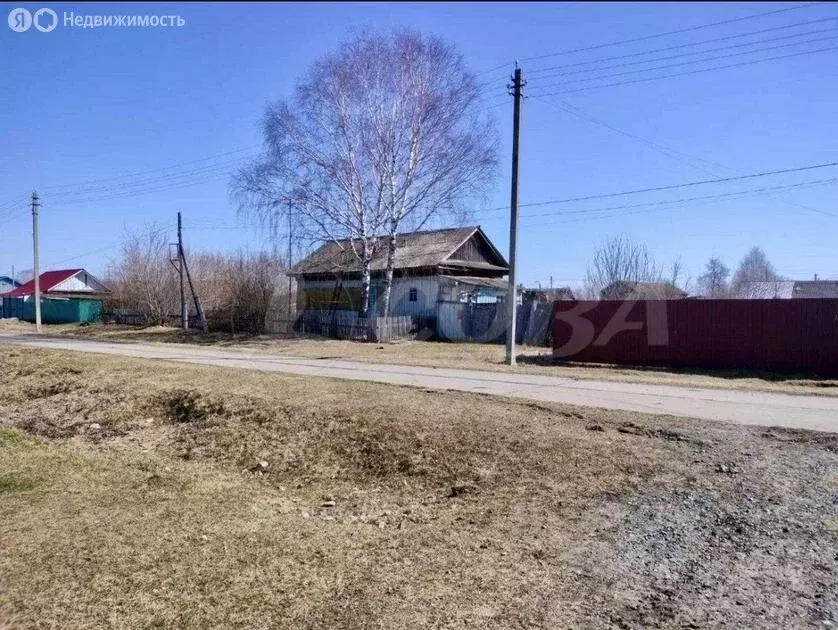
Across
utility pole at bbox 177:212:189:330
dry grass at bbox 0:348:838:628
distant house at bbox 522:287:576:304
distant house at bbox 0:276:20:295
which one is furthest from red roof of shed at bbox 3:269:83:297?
dry grass at bbox 0:348:838:628

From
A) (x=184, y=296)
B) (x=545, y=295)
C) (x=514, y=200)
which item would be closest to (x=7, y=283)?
(x=184, y=296)

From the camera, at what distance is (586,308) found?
17703mm

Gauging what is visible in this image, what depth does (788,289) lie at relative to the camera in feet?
124

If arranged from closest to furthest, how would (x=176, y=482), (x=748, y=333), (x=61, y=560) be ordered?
(x=61, y=560), (x=176, y=482), (x=748, y=333)

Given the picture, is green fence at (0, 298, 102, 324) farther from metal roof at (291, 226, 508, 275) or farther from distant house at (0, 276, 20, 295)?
distant house at (0, 276, 20, 295)

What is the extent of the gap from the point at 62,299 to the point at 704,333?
4846 cm

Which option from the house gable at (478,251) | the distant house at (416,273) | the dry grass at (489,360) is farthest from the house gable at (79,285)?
the house gable at (478,251)

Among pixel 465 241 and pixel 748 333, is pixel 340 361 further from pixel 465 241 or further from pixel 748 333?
pixel 465 241

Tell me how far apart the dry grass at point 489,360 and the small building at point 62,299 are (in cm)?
1538

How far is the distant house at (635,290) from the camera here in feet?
96.7

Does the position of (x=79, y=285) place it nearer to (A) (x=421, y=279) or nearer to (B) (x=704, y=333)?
(A) (x=421, y=279)

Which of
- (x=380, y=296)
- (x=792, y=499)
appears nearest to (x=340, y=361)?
(x=792, y=499)

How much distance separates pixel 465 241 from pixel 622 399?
23.1m

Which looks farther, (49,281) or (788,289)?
(49,281)
